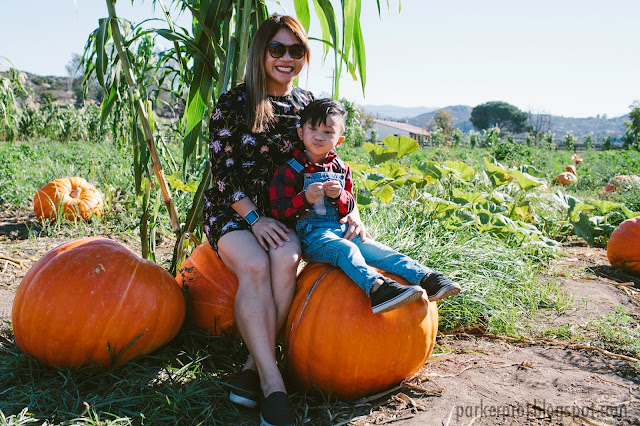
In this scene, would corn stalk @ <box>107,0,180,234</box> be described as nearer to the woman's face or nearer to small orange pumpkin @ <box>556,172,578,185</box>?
the woman's face

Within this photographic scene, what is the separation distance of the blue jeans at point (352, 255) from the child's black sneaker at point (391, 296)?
5 cm

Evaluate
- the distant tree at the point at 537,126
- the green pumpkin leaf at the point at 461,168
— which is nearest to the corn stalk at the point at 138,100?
the green pumpkin leaf at the point at 461,168

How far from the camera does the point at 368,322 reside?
6.01 feet

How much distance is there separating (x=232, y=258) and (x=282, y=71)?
86 cm

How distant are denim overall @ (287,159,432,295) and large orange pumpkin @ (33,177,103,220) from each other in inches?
120

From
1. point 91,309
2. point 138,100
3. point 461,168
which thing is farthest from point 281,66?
point 461,168

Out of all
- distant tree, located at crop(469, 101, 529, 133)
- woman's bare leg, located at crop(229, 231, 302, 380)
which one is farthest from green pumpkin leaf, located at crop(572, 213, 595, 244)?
distant tree, located at crop(469, 101, 529, 133)

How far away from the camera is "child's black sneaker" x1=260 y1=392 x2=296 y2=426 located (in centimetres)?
163

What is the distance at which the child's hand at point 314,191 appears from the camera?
1.93 m

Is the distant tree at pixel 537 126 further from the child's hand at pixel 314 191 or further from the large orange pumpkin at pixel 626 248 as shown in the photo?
the child's hand at pixel 314 191

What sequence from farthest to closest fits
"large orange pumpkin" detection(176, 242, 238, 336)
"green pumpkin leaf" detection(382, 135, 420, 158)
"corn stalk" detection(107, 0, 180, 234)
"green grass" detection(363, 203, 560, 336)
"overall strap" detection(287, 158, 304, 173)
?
"green pumpkin leaf" detection(382, 135, 420, 158) < "green grass" detection(363, 203, 560, 336) < "corn stalk" detection(107, 0, 180, 234) < "large orange pumpkin" detection(176, 242, 238, 336) < "overall strap" detection(287, 158, 304, 173)

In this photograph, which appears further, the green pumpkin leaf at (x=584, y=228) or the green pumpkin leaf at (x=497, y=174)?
the green pumpkin leaf at (x=584, y=228)

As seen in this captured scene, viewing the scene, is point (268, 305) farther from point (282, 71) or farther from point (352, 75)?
point (352, 75)

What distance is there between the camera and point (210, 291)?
2244 mm
